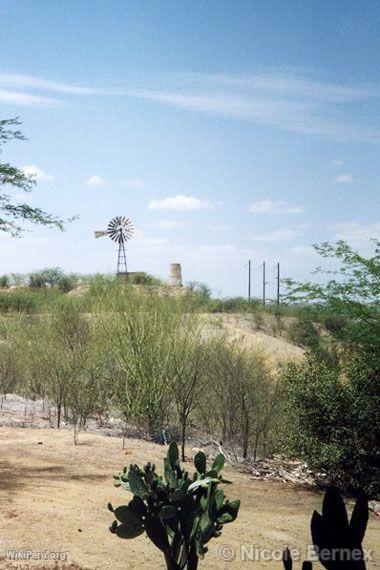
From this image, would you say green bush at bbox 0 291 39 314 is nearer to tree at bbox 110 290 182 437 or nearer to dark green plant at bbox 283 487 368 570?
tree at bbox 110 290 182 437

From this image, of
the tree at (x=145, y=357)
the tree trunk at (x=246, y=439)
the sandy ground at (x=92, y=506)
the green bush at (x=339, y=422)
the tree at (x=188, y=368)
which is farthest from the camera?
the tree at (x=145, y=357)

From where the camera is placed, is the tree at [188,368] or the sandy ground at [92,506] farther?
the tree at [188,368]

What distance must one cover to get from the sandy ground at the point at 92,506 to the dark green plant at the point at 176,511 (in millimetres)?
1575

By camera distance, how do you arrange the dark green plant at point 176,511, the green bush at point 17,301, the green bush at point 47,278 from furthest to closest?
the green bush at point 47,278
the green bush at point 17,301
the dark green plant at point 176,511

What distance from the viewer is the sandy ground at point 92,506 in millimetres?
7754

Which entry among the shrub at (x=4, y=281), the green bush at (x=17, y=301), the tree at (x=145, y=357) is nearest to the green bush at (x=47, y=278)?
the shrub at (x=4, y=281)

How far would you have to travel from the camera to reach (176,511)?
19.2ft

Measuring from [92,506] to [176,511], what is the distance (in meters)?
3.97

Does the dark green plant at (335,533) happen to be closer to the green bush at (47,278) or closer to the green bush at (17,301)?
the green bush at (17,301)

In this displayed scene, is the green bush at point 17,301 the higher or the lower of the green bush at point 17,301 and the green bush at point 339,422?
the higher

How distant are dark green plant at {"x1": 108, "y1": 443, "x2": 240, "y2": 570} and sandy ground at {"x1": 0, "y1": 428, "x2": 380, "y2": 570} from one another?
157cm

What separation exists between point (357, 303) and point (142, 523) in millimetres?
10949

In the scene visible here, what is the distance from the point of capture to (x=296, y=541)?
29.8 feet

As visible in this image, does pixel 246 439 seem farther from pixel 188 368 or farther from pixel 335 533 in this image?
pixel 335 533
